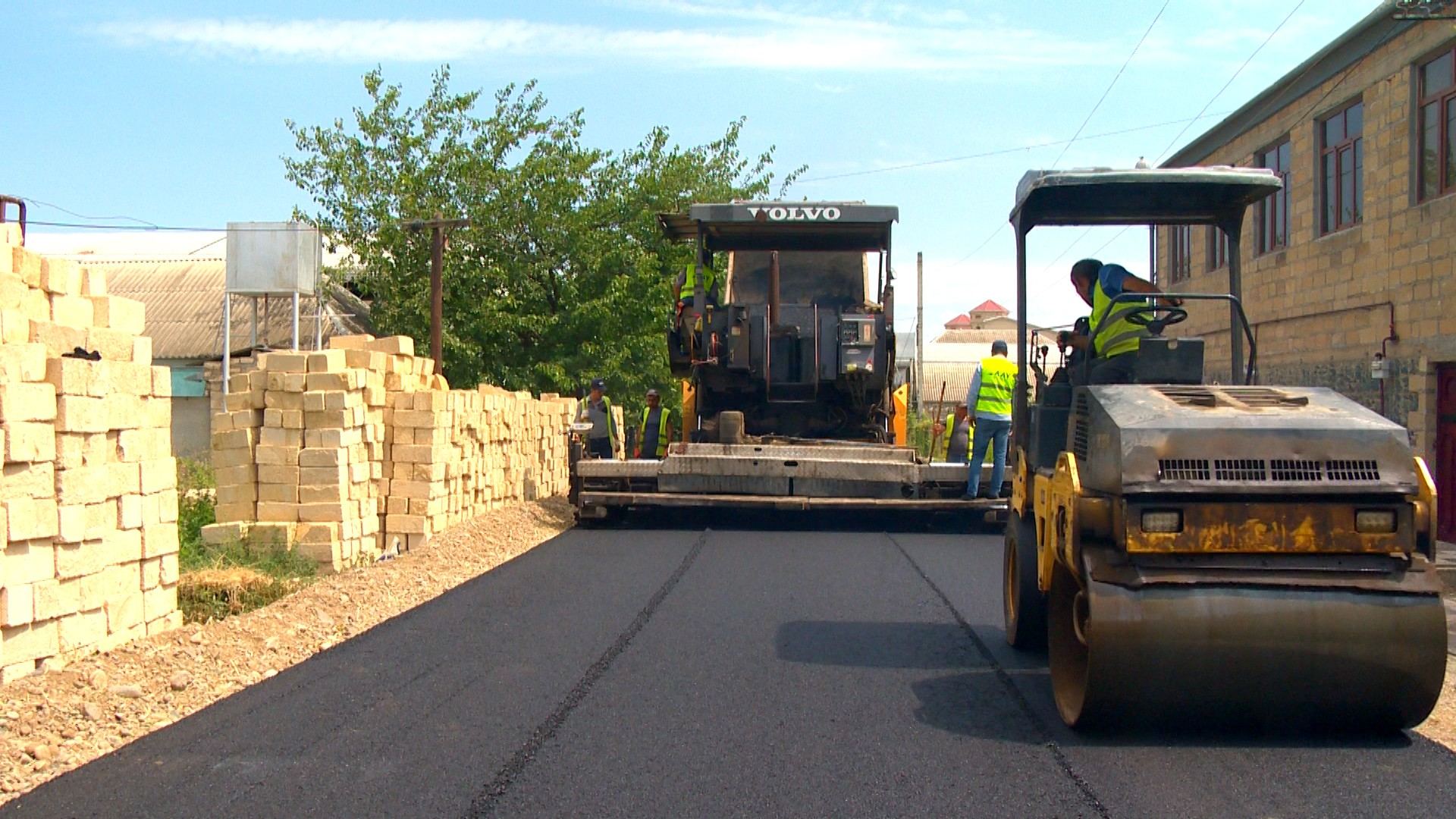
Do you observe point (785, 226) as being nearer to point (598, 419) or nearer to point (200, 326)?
point (598, 419)

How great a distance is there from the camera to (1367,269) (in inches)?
597

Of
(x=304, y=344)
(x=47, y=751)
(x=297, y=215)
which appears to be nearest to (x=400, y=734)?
(x=47, y=751)

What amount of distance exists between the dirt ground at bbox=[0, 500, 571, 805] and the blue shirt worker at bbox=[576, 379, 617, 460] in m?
5.45

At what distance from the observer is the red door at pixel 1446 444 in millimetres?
13578

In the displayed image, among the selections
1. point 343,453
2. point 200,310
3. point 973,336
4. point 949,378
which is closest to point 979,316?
point 973,336

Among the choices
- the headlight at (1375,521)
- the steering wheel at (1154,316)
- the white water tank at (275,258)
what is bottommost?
the headlight at (1375,521)

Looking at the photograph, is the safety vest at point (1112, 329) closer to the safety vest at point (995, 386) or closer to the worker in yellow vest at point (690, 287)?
the safety vest at point (995, 386)

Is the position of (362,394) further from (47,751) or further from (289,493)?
(47,751)

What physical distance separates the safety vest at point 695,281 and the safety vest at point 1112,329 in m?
7.70

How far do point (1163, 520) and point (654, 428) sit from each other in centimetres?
1115

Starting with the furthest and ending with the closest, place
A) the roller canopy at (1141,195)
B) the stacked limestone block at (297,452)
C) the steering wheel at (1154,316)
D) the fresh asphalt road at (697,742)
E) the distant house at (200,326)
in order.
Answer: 1. the distant house at (200,326)
2. the stacked limestone block at (297,452)
3. the roller canopy at (1141,195)
4. the steering wheel at (1154,316)
5. the fresh asphalt road at (697,742)

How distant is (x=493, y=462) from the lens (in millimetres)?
15445

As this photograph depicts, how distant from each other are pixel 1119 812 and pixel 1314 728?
4.69 ft

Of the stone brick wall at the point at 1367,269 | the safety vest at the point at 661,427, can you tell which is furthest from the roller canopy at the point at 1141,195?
the safety vest at the point at 661,427
